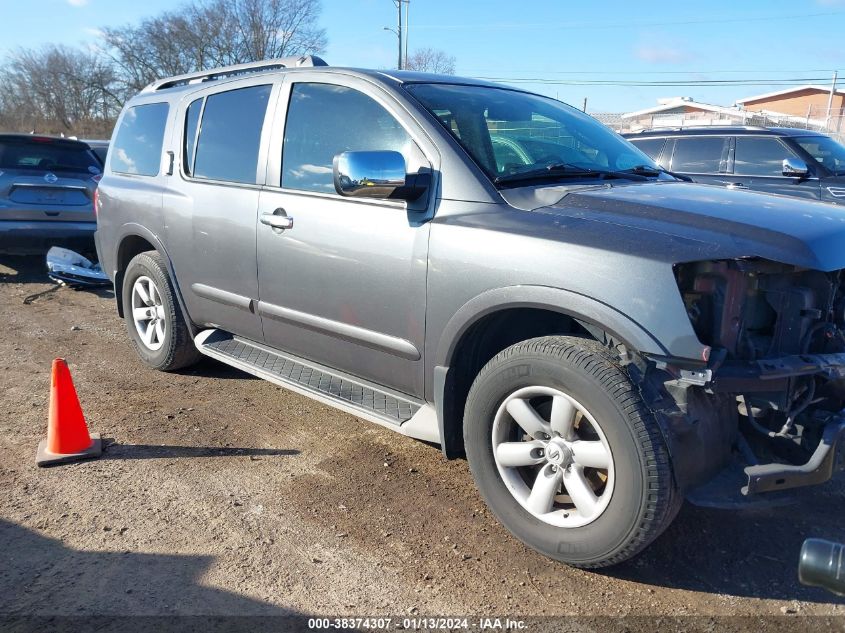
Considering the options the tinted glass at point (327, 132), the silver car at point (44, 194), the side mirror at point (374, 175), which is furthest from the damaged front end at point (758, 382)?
the silver car at point (44, 194)

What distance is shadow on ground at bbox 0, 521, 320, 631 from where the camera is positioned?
96.6 inches

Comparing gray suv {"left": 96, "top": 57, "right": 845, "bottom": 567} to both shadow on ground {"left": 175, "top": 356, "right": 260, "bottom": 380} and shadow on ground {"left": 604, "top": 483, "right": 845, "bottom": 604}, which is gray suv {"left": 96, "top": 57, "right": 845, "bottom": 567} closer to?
shadow on ground {"left": 604, "top": 483, "right": 845, "bottom": 604}

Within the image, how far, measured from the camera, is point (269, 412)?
4.41 m

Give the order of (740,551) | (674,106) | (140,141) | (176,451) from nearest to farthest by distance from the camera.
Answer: (740,551)
(176,451)
(140,141)
(674,106)

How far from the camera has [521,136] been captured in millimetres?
3582

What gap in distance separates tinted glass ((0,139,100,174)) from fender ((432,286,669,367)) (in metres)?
7.12

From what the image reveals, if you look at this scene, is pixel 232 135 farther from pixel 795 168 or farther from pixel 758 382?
pixel 795 168

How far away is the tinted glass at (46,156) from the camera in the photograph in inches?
319

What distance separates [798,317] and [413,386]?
1637mm

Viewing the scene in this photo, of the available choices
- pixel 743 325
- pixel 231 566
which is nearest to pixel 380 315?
pixel 231 566

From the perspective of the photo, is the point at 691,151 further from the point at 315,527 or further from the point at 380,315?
the point at 315,527

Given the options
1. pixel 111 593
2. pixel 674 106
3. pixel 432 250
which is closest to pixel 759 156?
pixel 432 250

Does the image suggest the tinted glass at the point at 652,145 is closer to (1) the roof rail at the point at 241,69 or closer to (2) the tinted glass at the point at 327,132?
(1) the roof rail at the point at 241,69

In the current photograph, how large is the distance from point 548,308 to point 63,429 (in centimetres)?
263
